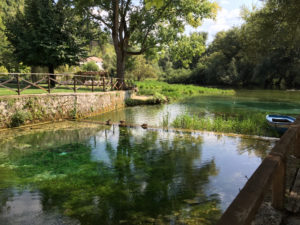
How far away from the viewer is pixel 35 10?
19.8m

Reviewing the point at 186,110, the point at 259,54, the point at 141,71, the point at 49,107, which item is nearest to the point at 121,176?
the point at 49,107

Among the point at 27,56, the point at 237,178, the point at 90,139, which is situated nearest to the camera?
the point at 237,178

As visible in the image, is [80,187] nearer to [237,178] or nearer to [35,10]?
[237,178]

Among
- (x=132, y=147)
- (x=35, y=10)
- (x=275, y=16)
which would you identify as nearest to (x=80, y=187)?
(x=132, y=147)

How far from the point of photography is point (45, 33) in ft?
64.1

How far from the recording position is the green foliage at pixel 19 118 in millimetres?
11062

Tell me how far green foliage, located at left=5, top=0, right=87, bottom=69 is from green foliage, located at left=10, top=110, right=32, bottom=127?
363 inches

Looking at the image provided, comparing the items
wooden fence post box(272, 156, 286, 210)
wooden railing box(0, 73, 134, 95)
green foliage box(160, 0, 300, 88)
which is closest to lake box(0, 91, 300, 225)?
wooden fence post box(272, 156, 286, 210)

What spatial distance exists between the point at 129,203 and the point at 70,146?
4995 millimetres

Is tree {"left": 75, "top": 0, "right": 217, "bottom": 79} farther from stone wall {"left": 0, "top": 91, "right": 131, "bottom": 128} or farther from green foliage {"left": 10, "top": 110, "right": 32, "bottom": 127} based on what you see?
green foliage {"left": 10, "top": 110, "right": 32, "bottom": 127}

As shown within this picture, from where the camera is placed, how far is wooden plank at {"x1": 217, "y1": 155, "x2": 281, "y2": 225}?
137 cm

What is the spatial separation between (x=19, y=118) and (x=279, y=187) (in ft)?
37.9

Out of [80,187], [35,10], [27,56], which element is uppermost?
[35,10]

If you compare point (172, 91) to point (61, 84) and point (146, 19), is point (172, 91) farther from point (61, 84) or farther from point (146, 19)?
point (61, 84)
